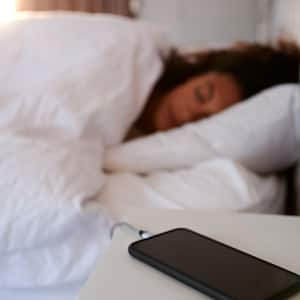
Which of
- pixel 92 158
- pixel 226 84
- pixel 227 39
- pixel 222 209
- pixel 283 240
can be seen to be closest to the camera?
pixel 283 240

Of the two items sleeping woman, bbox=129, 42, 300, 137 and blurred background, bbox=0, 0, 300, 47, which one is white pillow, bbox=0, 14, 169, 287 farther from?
blurred background, bbox=0, 0, 300, 47

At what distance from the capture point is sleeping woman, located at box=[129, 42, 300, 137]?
1.29 meters

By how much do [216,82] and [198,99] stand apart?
59 mm

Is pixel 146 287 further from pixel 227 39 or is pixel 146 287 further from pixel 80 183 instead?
pixel 227 39

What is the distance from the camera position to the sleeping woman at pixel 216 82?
129 cm

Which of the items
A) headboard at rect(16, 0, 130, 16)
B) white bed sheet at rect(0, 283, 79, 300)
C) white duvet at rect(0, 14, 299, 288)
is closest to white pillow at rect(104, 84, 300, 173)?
white duvet at rect(0, 14, 299, 288)

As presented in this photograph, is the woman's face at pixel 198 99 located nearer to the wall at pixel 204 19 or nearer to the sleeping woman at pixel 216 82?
the sleeping woman at pixel 216 82

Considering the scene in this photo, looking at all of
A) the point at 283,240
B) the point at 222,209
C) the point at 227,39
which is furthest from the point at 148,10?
the point at 283,240

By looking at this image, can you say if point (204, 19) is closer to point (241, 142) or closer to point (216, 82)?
point (216, 82)

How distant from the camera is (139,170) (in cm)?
118

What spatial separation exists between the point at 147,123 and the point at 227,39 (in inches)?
46.6

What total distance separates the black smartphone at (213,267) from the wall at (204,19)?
186cm

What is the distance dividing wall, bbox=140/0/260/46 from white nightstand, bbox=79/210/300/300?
5.78 feet

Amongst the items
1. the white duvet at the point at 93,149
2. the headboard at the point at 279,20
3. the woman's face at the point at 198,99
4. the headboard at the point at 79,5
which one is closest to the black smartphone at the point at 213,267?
the white duvet at the point at 93,149
